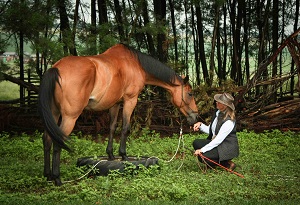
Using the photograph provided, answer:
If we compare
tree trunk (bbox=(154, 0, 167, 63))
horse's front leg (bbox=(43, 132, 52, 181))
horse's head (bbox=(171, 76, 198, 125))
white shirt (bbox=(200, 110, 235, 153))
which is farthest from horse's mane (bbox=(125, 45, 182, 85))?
tree trunk (bbox=(154, 0, 167, 63))

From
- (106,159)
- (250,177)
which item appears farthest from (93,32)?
(250,177)

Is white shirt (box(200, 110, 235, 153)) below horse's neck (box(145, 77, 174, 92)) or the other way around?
below

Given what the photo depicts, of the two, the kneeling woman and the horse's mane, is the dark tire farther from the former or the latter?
the horse's mane

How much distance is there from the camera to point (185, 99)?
25.6ft

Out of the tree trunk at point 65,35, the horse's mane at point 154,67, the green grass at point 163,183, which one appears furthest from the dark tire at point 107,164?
the tree trunk at point 65,35

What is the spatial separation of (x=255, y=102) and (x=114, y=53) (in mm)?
5691

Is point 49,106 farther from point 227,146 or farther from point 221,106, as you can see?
point 227,146

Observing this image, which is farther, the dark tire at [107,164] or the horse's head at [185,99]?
the horse's head at [185,99]

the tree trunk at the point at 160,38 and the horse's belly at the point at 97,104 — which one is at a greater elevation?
the tree trunk at the point at 160,38

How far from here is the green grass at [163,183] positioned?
5.25 m

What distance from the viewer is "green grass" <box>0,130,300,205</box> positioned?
5.25 metres

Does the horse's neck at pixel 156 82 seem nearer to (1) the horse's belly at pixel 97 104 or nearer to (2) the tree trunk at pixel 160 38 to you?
(1) the horse's belly at pixel 97 104

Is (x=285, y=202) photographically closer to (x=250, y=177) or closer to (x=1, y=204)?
(x=250, y=177)

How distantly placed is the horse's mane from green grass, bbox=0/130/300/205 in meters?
1.40
